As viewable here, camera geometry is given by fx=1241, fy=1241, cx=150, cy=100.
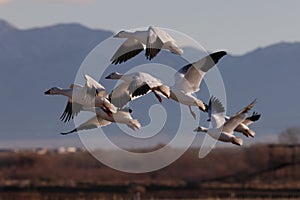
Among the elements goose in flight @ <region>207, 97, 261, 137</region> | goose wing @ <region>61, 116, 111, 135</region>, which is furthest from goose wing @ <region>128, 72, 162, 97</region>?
goose wing @ <region>61, 116, 111, 135</region>

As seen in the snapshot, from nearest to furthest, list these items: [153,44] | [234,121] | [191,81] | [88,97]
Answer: [153,44] → [88,97] → [191,81] → [234,121]

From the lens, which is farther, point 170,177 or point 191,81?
point 170,177

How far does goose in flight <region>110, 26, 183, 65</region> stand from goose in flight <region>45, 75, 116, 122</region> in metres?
0.57

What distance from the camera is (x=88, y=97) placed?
1692cm

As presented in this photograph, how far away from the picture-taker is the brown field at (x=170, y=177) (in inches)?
1524

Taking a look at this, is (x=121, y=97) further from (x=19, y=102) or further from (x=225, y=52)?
(x=19, y=102)

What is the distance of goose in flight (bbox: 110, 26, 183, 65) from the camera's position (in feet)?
54.0

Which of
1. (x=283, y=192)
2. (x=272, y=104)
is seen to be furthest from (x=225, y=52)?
(x=272, y=104)

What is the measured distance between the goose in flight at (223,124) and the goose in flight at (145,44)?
1.34 m

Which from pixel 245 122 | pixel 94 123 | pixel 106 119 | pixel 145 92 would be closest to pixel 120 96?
pixel 145 92

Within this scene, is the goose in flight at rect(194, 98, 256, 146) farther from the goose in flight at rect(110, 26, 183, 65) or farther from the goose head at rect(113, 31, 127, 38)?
the goose head at rect(113, 31, 127, 38)

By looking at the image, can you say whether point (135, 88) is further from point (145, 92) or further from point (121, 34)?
point (121, 34)

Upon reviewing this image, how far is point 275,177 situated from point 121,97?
29541mm

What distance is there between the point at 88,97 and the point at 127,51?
3.39ft
